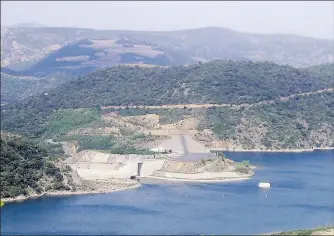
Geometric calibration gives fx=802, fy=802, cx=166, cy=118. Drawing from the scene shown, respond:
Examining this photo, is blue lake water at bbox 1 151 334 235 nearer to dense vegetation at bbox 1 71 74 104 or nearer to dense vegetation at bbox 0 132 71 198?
dense vegetation at bbox 0 132 71 198

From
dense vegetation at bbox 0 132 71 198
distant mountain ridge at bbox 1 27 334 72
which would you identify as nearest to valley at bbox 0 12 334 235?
dense vegetation at bbox 0 132 71 198

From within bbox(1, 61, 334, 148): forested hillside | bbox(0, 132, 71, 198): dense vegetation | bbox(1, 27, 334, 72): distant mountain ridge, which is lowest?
bbox(0, 132, 71, 198): dense vegetation

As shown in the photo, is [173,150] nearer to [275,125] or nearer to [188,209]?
[275,125]

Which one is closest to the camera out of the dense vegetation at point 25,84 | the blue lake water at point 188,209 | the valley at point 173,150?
the blue lake water at point 188,209

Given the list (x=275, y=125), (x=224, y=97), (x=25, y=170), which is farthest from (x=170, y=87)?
(x=25, y=170)

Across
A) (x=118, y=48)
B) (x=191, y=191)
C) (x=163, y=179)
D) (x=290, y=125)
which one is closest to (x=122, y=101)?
(x=290, y=125)

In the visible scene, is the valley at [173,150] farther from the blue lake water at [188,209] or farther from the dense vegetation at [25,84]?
the dense vegetation at [25,84]

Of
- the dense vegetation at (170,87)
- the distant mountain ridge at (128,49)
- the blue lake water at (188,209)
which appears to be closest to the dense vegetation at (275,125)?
the dense vegetation at (170,87)
